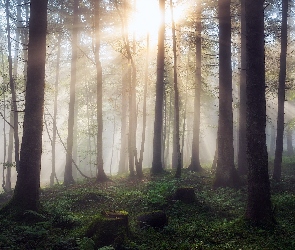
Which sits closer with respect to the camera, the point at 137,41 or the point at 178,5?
the point at 178,5

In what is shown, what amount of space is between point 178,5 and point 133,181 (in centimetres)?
1201

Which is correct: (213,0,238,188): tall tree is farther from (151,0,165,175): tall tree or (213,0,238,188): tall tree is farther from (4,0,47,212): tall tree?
(4,0,47,212): tall tree

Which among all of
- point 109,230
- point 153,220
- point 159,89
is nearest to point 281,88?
point 159,89

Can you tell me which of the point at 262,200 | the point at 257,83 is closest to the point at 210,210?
the point at 262,200

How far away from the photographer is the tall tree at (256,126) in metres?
8.37

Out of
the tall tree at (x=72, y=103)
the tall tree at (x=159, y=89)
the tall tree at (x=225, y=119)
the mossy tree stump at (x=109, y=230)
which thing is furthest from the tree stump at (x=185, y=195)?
the tall tree at (x=72, y=103)

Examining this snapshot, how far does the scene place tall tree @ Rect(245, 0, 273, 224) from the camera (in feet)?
27.5

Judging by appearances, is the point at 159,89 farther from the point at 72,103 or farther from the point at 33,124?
the point at 33,124

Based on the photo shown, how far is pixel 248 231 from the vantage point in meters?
7.91

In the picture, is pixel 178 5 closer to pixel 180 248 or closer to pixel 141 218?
pixel 141 218

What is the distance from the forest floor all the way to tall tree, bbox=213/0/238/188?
2.99 ft

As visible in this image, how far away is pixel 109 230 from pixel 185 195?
202 inches

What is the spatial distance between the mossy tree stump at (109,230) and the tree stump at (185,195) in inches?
177

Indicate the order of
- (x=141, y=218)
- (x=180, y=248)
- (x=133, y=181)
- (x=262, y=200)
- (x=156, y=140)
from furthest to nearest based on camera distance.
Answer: (x=156, y=140), (x=133, y=181), (x=141, y=218), (x=262, y=200), (x=180, y=248)
